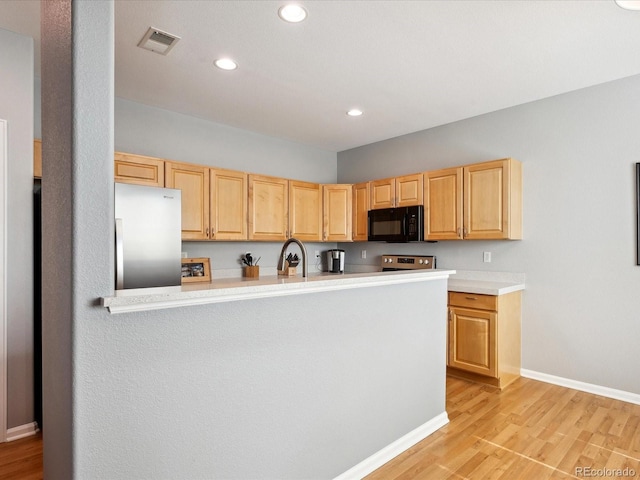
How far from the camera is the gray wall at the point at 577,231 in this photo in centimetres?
309

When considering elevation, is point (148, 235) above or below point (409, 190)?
below

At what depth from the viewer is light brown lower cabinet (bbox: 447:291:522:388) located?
3.33m

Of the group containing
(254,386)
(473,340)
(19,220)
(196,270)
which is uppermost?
(19,220)

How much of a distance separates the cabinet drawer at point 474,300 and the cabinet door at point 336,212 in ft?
5.83

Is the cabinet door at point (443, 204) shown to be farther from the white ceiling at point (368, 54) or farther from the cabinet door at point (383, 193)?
the white ceiling at point (368, 54)

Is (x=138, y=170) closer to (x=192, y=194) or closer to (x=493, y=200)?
(x=192, y=194)

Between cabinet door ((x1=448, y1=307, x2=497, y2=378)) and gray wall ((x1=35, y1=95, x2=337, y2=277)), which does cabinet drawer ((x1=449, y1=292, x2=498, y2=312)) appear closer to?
cabinet door ((x1=448, y1=307, x2=497, y2=378))

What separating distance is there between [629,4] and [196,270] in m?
3.99

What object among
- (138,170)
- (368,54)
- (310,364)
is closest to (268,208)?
(138,170)

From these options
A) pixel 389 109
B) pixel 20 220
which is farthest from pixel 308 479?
pixel 389 109

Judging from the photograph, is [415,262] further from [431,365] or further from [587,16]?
[587,16]

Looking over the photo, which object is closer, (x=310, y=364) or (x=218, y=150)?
(x=310, y=364)

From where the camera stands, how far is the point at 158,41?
2.51 meters

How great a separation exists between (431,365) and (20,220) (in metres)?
2.99
